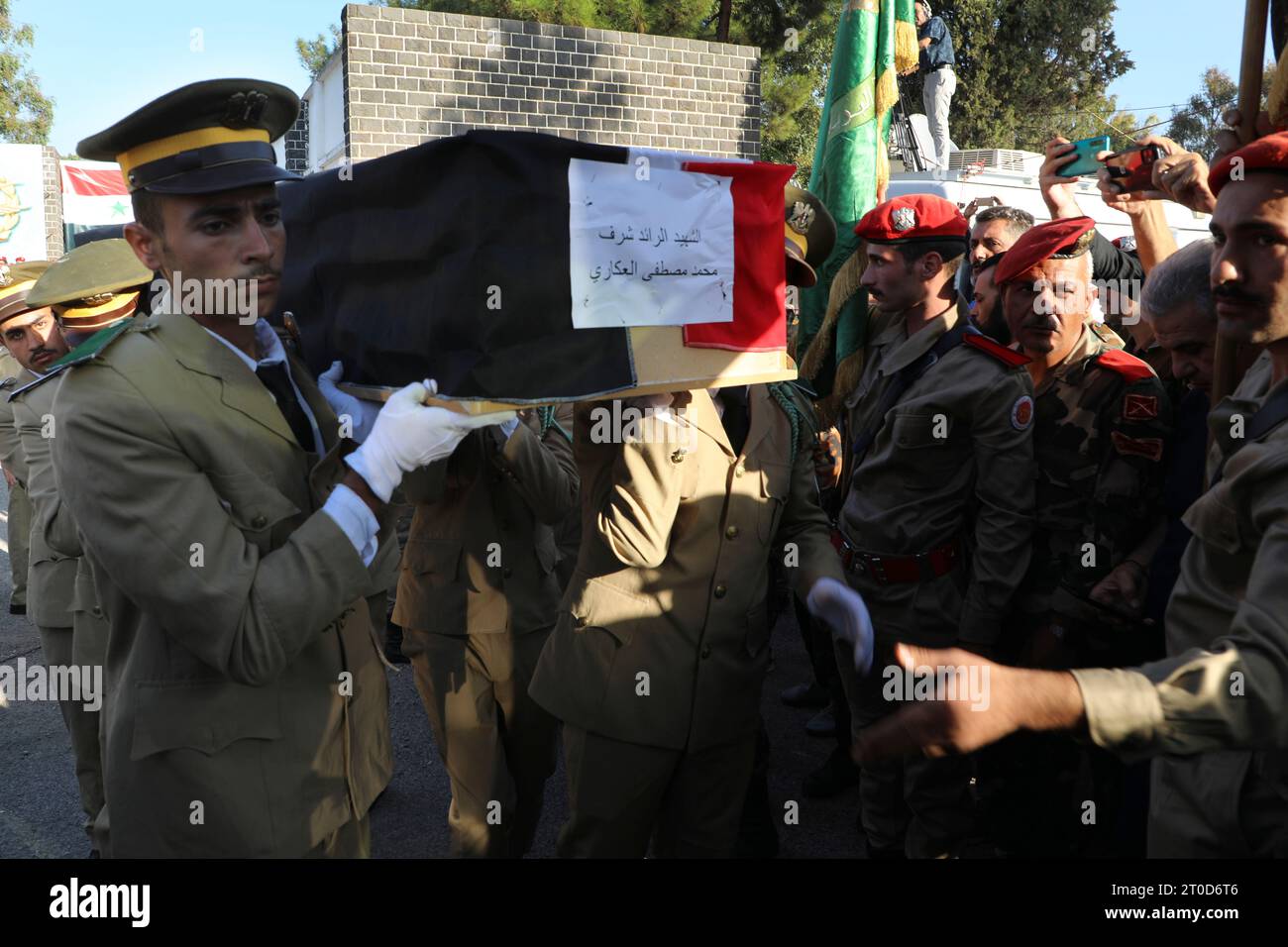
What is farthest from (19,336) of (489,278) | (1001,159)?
(1001,159)

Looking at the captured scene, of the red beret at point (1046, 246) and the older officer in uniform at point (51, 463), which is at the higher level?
the red beret at point (1046, 246)

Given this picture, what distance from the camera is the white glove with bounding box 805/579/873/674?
2.38 meters

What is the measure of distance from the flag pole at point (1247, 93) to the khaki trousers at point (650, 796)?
60.5 inches

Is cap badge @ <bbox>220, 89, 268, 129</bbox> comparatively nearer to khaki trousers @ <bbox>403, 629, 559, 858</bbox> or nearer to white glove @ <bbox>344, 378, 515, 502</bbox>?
white glove @ <bbox>344, 378, 515, 502</bbox>

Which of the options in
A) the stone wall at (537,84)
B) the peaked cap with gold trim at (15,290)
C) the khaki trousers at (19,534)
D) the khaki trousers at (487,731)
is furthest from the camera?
the stone wall at (537,84)

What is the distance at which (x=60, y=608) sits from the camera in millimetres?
3678

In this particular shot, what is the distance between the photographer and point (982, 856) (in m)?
Result: 3.64

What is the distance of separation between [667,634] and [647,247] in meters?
1.05

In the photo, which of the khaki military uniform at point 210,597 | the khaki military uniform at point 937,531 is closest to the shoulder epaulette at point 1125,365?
the khaki military uniform at point 937,531

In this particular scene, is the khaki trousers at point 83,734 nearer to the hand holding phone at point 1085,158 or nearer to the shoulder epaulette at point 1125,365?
the shoulder epaulette at point 1125,365

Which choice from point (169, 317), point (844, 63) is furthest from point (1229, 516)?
point (844, 63)

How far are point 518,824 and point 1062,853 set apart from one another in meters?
1.86

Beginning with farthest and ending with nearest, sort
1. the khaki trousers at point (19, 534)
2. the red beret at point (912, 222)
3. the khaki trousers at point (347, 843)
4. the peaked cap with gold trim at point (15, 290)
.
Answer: the khaki trousers at point (19, 534), the peaked cap with gold trim at point (15, 290), the red beret at point (912, 222), the khaki trousers at point (347, 843)

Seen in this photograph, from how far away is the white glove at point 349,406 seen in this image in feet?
7.32
